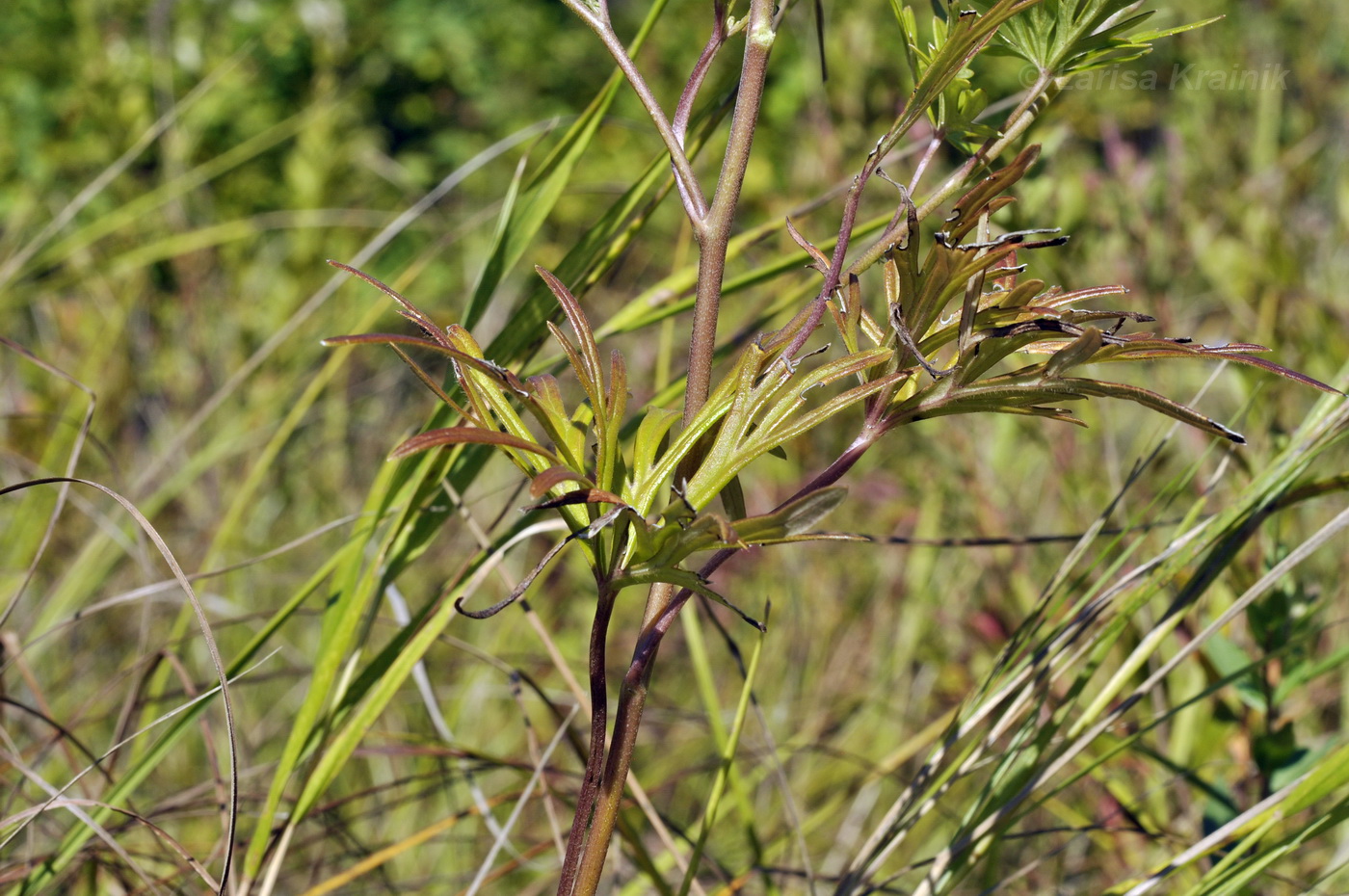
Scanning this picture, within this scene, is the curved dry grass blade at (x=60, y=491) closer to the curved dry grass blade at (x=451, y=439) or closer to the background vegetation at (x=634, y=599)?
the background vegetation at (x=634, y=599)

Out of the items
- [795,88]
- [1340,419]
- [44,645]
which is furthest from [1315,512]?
[795,88]

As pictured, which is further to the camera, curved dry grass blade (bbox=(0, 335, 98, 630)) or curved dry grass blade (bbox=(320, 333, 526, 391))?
curved dry grass blade (bbox=(0, 335, 98, 630))

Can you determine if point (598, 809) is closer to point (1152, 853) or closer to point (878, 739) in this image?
point (1152, 853)

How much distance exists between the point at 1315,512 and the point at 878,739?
1.99 ft

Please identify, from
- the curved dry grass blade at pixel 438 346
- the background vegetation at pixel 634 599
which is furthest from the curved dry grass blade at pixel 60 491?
the curved dry grass blade at pixel 438 346

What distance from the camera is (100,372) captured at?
1723mm

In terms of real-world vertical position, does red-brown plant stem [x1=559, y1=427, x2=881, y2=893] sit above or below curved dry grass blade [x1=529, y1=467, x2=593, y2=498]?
below

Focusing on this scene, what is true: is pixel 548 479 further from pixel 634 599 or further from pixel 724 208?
pixel 634 599

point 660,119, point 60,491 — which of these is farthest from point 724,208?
point 60,491

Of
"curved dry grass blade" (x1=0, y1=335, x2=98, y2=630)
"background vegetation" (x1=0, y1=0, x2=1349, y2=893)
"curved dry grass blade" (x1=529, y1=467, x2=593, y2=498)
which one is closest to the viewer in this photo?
"curved dry grass blade" (x1=529, y1=467, x2=593, y2=498)

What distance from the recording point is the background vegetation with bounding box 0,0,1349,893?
0.75 meters

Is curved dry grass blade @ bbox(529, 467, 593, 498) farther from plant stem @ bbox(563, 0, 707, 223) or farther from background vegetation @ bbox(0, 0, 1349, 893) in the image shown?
background vegetation @ bbox(0, 0, 1349, 893)

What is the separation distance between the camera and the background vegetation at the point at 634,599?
75 cm

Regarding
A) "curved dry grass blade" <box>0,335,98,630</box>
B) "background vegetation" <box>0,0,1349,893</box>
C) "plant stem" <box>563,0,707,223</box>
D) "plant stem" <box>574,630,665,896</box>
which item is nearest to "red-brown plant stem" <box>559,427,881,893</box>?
"plant stem" <box>574,630,665,896</box>
